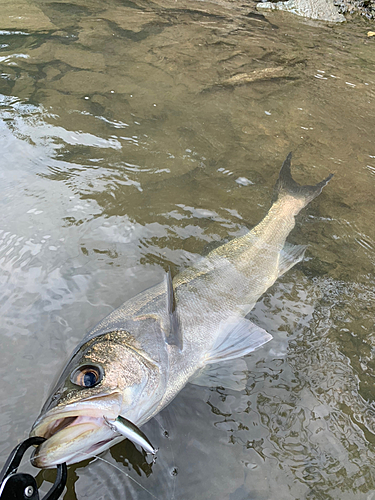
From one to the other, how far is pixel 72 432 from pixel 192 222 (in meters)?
2.64

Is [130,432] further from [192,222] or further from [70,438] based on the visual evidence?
[192,222]

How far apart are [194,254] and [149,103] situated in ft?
11.2

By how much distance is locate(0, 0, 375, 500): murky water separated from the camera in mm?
2355

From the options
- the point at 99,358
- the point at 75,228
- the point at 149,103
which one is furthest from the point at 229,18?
the point at 99,358

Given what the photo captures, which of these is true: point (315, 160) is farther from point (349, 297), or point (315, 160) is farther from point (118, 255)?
point (118, 255)

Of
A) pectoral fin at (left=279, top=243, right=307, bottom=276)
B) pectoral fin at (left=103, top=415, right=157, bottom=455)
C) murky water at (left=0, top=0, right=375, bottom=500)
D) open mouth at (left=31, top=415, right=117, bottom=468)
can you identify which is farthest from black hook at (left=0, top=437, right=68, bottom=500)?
pectoral fin at (left=279, top=243, right=307, bottom=276)

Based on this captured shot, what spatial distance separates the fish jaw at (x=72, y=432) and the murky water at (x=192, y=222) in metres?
0.46

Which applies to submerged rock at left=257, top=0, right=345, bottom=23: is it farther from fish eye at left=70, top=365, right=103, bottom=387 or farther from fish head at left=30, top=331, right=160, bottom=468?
fish eye at left=70, top=365, right=103, bottom=387

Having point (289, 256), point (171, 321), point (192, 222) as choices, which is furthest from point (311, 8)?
point (171, 321)

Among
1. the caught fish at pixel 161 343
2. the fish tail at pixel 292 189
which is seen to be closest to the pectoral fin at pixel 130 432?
A: the caught fish at pixel 161 343

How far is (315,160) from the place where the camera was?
16.9ft

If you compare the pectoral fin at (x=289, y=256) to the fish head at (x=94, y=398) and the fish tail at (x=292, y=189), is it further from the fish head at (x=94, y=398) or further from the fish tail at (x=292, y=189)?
the fish head at (x=94, y=398)

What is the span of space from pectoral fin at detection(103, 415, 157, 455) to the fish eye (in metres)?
0.24

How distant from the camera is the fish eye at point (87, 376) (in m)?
2.05
